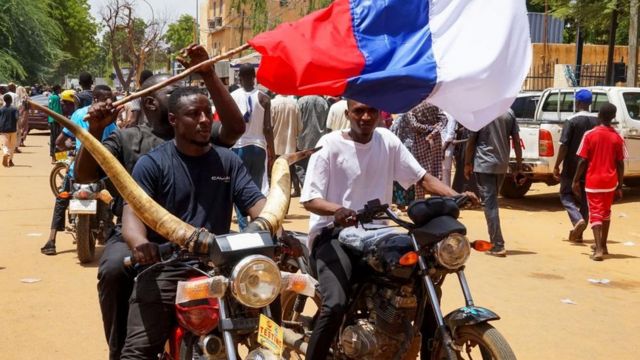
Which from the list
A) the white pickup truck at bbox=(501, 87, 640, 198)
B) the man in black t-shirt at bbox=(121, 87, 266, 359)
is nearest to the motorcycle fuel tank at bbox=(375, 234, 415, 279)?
the man in black t-shirt at bbox=(121, 87, 266, 359)

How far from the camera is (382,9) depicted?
217 inches

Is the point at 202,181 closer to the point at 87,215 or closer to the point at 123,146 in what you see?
the point at 123,146

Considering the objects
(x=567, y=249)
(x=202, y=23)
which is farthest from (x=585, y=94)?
(x=202, y=23)

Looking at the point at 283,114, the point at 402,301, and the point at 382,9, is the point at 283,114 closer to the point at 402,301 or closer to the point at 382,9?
the point at 382,9

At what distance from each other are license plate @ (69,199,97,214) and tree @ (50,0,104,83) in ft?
183

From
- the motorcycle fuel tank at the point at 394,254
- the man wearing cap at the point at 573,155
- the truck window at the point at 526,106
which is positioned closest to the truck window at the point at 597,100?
the truck window at the point at 526,106

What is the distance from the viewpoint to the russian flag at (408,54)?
507 cm

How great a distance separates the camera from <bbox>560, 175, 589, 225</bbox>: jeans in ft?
34.6

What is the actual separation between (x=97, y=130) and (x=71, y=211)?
4.52 m

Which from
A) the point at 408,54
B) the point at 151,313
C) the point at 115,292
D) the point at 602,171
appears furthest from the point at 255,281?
the point at 602,171

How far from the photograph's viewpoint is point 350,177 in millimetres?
4906

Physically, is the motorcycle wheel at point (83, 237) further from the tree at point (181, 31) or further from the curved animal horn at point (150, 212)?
the tree at point (181, 31)

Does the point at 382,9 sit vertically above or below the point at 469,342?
above

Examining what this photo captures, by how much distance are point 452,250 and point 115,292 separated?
170 centimetres
